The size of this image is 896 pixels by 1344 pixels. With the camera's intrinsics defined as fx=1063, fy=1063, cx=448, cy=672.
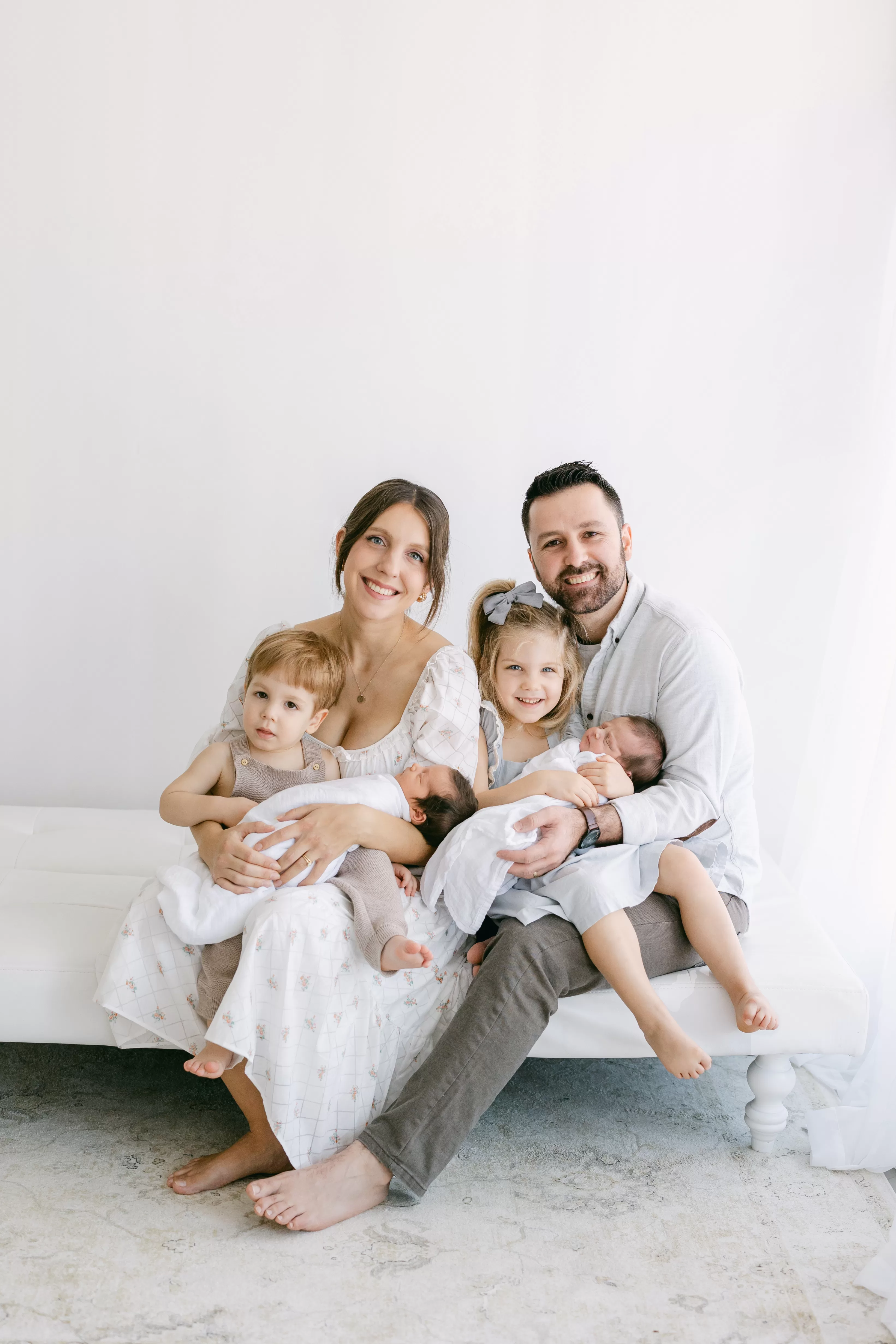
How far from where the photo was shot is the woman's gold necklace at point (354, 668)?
91.8 inches

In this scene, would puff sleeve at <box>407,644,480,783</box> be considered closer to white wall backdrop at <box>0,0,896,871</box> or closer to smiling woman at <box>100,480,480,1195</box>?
smiling woman at <box>100,480,480,1195</box>

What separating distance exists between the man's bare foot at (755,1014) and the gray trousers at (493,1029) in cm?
15

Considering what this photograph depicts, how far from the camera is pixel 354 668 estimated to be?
237cm

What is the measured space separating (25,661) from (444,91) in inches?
76.0

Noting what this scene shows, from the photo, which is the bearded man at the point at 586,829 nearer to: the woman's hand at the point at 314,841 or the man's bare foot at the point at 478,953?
the man's bare foot at the point at 478,953

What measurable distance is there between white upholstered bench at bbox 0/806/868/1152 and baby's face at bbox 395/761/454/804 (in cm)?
46

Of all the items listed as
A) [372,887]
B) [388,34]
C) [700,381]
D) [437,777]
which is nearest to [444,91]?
[388,34]

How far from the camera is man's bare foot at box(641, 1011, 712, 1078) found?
5.95ft

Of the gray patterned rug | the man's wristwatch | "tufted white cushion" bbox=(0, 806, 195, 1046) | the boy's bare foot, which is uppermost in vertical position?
the man's wristwatch

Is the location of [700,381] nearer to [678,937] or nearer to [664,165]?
[664,165]

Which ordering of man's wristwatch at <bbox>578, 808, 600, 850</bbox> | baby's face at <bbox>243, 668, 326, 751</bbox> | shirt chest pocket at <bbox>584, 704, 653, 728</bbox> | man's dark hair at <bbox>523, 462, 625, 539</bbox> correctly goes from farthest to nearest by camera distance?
man's dark hair at <bbox>523, 462, 625, 539</bbox>, shirt chest pocket at <bbox>584, 704, 653, 728</bbox>, baby's face at <bbox>243, 668, 326, 751</bbox>, man's wristwatch at <bbox>578, 808, 600, 850</bbox>

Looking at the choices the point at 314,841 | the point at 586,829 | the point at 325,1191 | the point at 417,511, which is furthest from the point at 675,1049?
the point at 417,511

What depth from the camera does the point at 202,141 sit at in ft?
9.22

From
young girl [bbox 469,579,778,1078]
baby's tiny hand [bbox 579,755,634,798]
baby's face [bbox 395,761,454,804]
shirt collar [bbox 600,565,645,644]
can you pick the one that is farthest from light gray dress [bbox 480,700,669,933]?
shirt collar [bbox 600,565,645,644]
